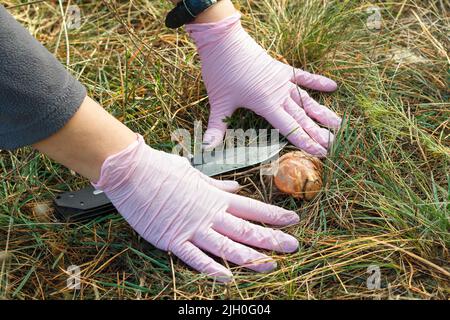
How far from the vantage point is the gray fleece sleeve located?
4.12 feet

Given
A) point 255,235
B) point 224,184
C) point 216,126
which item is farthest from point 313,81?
point 255,235

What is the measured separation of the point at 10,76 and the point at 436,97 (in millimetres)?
1238

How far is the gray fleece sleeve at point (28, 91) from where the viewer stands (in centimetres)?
125

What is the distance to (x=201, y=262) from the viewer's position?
1.45m

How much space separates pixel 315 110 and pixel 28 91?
85 cm

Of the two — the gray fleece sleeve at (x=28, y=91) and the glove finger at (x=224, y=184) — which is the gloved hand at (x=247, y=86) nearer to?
the glove finger at (x=224, y=184)

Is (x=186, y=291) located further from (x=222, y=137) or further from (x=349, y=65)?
(x=349, y=65)

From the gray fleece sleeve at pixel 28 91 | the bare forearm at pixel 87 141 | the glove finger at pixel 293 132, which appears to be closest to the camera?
the gray fleece sleeve at pixel 28 91

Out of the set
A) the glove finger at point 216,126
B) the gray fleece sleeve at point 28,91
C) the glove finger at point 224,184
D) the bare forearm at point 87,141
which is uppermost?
the gray fleece sleeve at point 28,91

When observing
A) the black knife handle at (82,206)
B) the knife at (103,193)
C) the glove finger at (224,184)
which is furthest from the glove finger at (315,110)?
the black knife handle at (82,206)

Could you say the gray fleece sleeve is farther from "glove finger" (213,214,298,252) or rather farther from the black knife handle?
"glove finger" (213,214,298,252)

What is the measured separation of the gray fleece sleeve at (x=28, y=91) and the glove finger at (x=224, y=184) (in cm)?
41

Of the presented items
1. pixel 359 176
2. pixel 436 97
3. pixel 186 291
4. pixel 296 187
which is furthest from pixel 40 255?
pixel 436 97

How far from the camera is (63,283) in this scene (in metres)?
1.47
